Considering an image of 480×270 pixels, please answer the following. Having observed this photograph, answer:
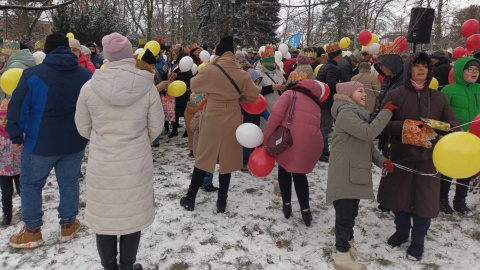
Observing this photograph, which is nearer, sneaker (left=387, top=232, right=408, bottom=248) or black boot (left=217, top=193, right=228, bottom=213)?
sneaker (left=387, top=232, right=408, bottom=248)

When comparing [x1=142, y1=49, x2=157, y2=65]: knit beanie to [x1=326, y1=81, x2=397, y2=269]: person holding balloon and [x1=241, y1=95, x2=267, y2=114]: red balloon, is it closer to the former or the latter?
[x1=241, y1=95, x2=267, y2=114]: red balloon

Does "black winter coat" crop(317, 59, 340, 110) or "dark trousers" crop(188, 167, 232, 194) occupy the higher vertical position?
"black winter coat" crop(317, 59, 340, 110)

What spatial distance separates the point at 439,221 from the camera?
403 centimetres

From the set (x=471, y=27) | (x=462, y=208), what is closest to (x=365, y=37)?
(x=471, y=27)

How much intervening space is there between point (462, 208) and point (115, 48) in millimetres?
4627

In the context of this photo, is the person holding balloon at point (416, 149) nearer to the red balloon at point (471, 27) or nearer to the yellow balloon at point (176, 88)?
the yellow balloon at point (176, 88)

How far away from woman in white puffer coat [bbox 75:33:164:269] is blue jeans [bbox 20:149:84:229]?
2.93ft

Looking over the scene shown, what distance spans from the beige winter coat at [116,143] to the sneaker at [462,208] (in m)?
4.11

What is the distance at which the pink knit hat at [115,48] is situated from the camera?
238 cm

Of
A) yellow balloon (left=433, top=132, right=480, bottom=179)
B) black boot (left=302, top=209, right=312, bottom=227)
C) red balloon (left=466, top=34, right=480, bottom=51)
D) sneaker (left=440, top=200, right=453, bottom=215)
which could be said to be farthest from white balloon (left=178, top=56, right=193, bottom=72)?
red balloon (left=466, top=34, right=480, bottom=51)

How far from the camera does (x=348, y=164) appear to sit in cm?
298

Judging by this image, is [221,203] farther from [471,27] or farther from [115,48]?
[471,27]

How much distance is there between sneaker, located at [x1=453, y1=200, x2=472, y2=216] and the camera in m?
4.24

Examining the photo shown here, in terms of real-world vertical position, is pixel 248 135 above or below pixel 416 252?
above
